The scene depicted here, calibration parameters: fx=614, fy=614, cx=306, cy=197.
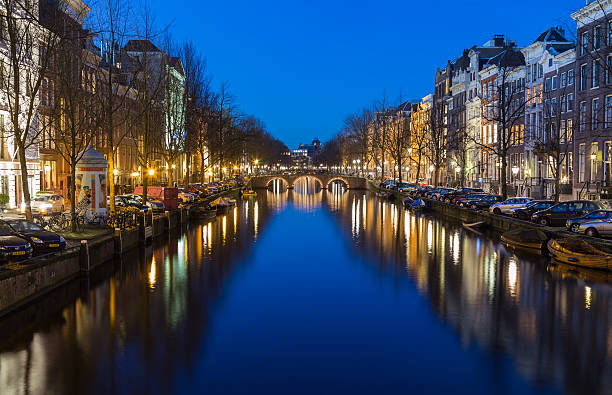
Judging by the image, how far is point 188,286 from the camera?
28.9m

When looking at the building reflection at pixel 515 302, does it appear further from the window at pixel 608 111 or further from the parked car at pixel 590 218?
the window at pixel 608 111

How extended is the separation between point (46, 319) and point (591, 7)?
53.2 meters

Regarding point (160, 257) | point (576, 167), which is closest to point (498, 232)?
point (576, 167)

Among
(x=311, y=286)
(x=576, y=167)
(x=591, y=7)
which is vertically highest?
(x=591, y=7)

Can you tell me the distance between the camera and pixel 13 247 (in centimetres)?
2512

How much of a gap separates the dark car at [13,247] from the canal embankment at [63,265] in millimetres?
1026

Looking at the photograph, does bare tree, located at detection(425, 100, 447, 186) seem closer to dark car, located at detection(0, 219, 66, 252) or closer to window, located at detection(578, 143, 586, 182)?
window, located at detection(578, 143, 586, 182)

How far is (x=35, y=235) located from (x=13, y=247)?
263cm

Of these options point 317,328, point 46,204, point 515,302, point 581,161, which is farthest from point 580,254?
point 46,204

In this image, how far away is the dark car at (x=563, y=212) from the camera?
42719 millimetres

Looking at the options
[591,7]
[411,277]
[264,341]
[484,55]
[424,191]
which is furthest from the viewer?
[484,55]

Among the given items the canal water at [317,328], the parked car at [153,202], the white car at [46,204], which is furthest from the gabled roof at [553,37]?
the white car at [46,204]

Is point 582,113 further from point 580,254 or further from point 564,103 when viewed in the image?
point 580,254

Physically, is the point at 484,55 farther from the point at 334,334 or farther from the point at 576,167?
the point at 334,334
